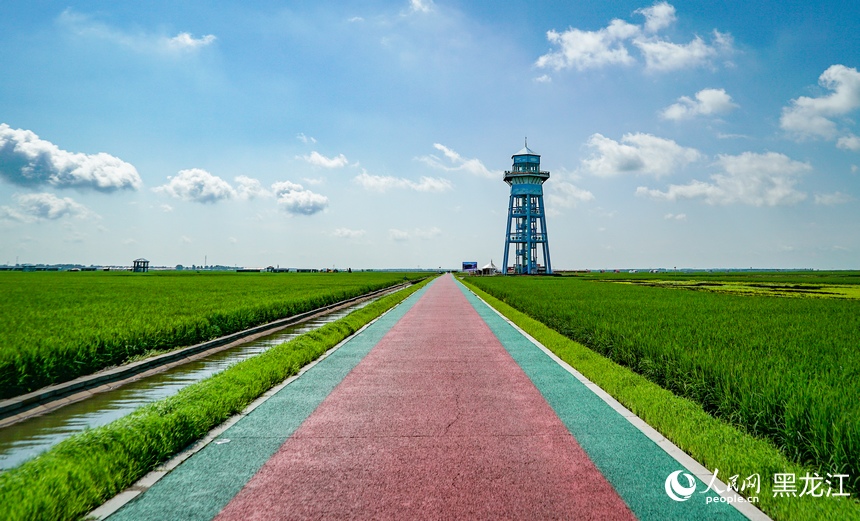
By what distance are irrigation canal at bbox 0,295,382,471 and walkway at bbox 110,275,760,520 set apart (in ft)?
8.59

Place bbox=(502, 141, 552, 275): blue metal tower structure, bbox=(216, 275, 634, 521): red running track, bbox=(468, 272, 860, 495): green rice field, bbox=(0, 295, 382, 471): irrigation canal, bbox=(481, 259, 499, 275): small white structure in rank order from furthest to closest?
bbox=(481, 259, 499, 275): small white structure → bbox=(502, 141, 552, 275): blue metal tower structure → bbox=(0, 295, 382, 471): irrigation canal → bbox=(468, 272, 860, 495): green rice field → bbox=(216, 275, 634, 521): red running track

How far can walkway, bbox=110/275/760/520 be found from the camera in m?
4.37

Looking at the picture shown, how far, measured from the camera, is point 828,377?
24.1 feet

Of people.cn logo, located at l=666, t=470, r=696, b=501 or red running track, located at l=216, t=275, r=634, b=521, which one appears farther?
people.cn logo, located at l=666, t=470, r=696, b=501

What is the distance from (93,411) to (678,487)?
30.3 feet

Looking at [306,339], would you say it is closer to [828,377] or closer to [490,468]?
[490,468]

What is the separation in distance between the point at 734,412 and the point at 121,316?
18495mm

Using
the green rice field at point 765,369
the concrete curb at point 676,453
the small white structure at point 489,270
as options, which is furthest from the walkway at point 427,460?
the small white structure at point 489,270

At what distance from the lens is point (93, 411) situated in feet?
27.1

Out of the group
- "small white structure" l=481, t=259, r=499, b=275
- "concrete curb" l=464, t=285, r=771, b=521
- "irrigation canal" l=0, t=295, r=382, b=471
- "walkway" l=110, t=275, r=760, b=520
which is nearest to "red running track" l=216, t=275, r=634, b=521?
"walkway" l=110, t=275, r=760, b=520

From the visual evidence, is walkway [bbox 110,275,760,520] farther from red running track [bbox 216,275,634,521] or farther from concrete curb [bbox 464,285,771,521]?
concrete curb [bbox 464,285,771,521]

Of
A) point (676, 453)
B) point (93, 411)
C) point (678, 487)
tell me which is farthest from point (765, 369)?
point (93, 411)

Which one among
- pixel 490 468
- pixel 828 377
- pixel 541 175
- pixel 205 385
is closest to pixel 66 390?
pixel 205 385

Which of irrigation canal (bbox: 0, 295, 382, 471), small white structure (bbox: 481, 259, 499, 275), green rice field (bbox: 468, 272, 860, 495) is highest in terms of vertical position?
small white structure (bbox: 481, 259, 499, 275)
